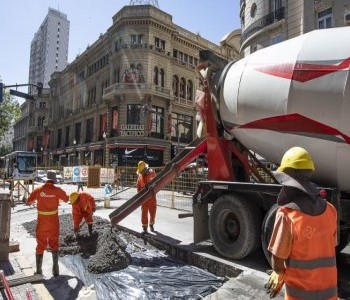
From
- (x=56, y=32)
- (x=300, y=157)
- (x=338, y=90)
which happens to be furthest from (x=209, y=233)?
(x=56, y=32)

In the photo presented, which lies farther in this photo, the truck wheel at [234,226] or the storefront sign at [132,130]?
the storefront sign at [132,130]

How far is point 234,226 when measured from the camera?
6.33m

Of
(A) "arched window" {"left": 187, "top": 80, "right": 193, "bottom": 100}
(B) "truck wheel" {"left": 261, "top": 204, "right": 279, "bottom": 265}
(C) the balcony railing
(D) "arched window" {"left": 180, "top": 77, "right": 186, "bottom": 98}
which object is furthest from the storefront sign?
(B) "truck wheel" {"left": 261, "top": 204, "right": 279, "bottom": 265}

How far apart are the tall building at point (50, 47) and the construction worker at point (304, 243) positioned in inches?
5453

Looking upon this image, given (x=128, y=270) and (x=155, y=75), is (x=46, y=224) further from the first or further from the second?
(x=155, y=75)

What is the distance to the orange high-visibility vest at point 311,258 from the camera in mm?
2609

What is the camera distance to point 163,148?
3931cm

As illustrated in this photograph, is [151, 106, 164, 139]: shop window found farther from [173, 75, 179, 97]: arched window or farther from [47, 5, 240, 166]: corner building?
[173, 75, 179, 97]: arched window

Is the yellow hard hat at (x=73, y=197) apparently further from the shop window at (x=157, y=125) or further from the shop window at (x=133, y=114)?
the shop window at (x=133, y=114)

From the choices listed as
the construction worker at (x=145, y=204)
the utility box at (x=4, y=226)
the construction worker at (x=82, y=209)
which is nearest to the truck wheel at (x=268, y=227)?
the construction worker at (x=145, y=204)

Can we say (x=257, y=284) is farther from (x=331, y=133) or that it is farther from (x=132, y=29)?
(x=132, y=29)

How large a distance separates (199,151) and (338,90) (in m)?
3.28

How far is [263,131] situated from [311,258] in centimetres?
348

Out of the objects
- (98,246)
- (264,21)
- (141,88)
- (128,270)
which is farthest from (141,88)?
(128,270)
